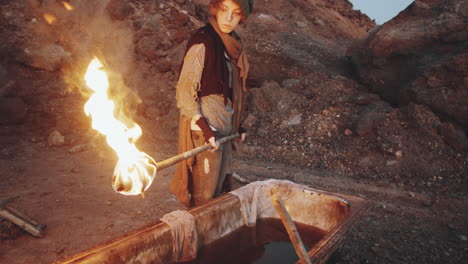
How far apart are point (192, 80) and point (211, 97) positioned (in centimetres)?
27

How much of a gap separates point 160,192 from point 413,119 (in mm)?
5639

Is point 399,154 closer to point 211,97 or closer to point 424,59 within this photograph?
point 424,59

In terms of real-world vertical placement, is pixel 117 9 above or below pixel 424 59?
above

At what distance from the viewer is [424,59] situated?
6.16 metres

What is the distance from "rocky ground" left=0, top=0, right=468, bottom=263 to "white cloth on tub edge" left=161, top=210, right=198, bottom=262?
138 cm

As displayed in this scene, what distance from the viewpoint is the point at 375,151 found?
579 centimetres

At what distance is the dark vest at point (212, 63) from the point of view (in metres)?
2.32

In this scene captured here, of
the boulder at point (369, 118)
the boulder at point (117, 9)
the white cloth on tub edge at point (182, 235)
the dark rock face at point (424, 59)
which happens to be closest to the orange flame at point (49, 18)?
the boulder at point (117, 9)

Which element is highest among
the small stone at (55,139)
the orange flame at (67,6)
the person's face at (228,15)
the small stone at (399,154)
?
the orange flame at (67,6)

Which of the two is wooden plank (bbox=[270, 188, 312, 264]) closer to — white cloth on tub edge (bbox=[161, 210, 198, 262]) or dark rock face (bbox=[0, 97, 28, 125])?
white cloth on tub edge (bbox=[161, 210, 198, 262])

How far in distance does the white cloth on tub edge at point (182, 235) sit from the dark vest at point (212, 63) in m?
1.16

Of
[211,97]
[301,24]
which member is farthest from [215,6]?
[301,24]

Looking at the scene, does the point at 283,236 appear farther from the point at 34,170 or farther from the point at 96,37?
the point at 96,37

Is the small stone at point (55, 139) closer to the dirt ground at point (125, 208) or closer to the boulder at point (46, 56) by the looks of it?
the dirt ground at point (125, 208)
